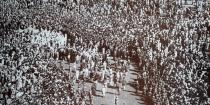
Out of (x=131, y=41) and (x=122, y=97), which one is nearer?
(x=122, y=97)

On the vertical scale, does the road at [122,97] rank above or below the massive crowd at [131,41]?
below

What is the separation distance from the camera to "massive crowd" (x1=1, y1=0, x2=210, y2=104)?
2461 centimetres

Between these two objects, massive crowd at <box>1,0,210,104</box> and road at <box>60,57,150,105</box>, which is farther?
road at <box>60,57,150,105</box>

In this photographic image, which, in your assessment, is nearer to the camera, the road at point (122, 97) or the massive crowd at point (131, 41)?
→ the massive crowd at point (131, 41)

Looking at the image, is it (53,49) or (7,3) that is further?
(53,49)

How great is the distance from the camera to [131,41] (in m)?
35.0

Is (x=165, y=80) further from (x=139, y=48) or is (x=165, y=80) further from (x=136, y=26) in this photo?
(x=136, y=26)

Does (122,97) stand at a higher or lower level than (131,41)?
lower

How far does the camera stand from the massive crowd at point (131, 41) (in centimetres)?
2461

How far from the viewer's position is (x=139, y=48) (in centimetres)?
3309

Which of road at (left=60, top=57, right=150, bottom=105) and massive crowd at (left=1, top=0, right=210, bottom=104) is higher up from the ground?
massive crowd at (left=1, top=0, right=210, bottom=104)

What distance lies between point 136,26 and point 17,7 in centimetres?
1171

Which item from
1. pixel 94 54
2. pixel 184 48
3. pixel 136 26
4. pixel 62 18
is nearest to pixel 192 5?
pixel 136 26

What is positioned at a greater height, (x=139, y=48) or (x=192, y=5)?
(x=192, y=5)
